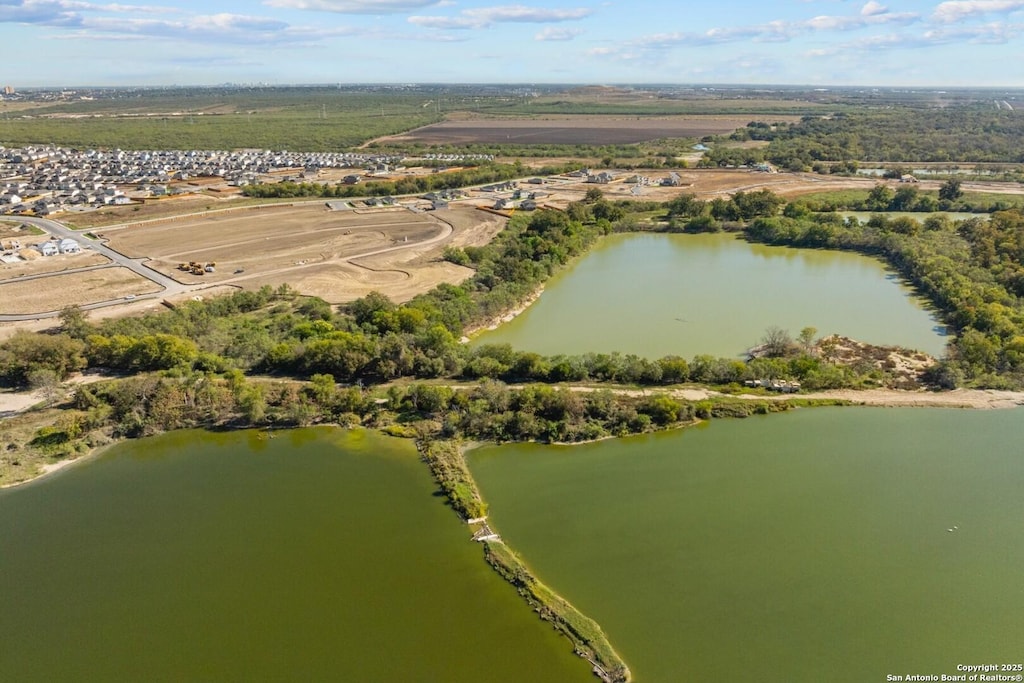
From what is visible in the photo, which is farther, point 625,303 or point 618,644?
point 625,303

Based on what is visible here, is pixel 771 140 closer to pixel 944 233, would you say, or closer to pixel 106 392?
pixel 944 233

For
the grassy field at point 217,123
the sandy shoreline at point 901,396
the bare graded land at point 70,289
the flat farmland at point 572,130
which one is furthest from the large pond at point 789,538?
the grassy field at point 217,123

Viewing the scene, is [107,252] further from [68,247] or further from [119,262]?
[119,262]

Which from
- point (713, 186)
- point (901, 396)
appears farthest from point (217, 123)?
point (901, 396)

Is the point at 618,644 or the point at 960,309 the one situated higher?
the point at 960,309

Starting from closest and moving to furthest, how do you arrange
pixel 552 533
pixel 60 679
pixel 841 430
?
pixel 60 679, pixel 552 533, pixel 841 430

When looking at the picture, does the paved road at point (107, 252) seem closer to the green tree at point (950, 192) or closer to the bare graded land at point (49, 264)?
the bare graded land at point (49, 264)

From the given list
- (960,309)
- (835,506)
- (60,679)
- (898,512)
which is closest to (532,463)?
(835,506)

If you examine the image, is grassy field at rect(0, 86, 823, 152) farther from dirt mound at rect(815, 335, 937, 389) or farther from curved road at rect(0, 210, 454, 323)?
dirt mound at rect(815, 335, 937, 389)
